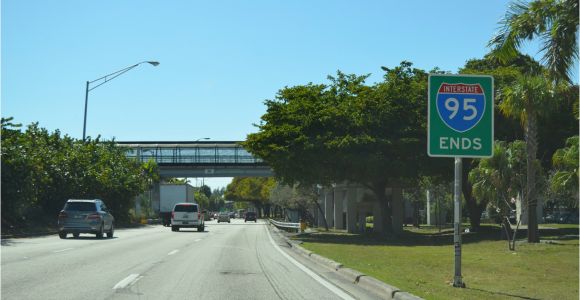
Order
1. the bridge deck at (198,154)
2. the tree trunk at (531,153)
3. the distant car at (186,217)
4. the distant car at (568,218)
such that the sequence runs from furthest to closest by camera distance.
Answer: the bridge deck at (198,154), the distant car at (568,218), the distant car at (186,217), the tree trunk at (531,153)

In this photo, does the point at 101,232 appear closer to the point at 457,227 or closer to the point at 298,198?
the point at 457,227

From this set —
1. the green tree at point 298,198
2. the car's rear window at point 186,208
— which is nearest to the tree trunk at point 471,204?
the green tree at point 298,198

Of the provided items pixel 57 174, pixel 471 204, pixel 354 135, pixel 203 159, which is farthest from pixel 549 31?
pixel 203 159

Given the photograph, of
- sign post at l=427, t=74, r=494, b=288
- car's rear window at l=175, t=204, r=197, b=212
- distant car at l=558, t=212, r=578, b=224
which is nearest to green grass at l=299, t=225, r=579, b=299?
sign post at l=427, t=74, r=494, b=288

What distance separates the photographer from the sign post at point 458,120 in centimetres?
1125

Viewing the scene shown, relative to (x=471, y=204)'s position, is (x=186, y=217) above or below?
below

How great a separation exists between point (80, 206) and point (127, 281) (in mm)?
17789

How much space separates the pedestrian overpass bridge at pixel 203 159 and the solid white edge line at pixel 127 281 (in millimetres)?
57565

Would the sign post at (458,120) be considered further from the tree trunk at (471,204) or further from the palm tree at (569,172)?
the tree trunk at (471,204)

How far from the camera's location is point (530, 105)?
2153 centimetres

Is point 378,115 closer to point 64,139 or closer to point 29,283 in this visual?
point 29,283

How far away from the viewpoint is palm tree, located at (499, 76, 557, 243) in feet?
68.1

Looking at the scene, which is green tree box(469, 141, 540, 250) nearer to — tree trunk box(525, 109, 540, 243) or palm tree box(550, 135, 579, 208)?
tree trunk box(525, 109, 540, 243)

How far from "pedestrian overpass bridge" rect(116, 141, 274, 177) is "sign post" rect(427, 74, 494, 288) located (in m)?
59.7
